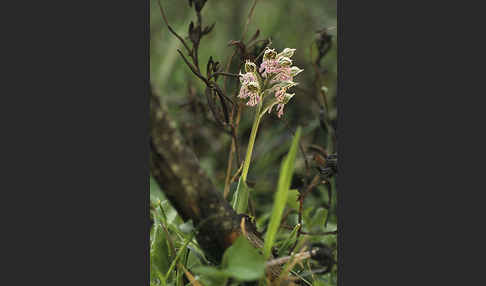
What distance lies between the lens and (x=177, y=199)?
0.69m

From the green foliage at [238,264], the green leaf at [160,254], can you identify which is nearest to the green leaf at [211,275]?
the green foliage at [238,264]

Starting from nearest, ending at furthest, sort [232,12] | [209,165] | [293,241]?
[293,241]
[232,12]
[209,165]

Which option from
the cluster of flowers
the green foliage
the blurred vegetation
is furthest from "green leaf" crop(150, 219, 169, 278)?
the cluster of flowers

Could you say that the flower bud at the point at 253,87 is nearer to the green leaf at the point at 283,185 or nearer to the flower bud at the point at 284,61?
the flower bud at the point at 284,61

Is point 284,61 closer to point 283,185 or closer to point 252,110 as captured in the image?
point 283,185

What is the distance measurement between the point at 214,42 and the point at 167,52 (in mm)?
210

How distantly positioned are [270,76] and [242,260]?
1.07ft

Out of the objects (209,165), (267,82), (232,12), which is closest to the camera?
(267,82)

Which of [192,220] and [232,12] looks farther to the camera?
[232,12]

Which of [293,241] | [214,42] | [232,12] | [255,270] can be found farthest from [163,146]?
[214,42]

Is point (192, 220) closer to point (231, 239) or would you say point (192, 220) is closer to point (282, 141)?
point (231, 239)

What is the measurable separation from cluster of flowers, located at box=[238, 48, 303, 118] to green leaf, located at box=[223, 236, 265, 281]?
27cm

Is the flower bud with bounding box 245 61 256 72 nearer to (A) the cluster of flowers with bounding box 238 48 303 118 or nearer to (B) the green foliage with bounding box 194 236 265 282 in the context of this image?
(A) the cluster of flowers with bounding box 238 48 303 118

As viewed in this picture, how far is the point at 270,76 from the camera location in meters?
0.82
